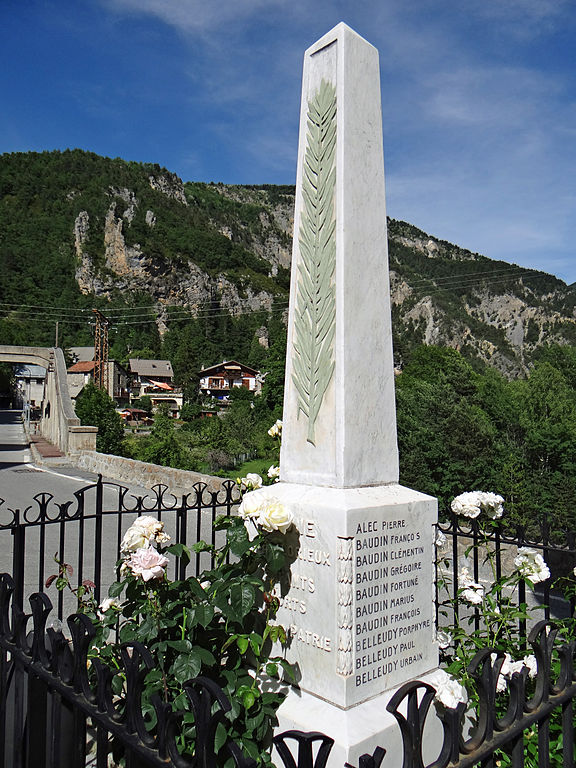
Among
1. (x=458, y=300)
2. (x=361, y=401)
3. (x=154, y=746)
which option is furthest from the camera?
(x=458, y=300)

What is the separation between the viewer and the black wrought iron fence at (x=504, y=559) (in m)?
3.57

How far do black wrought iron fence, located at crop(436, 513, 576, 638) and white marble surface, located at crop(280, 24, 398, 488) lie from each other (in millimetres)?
1018

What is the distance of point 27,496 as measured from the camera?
12969mm

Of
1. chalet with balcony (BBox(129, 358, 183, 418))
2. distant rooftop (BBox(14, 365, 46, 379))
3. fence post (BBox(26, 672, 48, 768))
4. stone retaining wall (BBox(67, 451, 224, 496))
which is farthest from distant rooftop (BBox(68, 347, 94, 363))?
fence post (BBox(26, 672, 48, 768))

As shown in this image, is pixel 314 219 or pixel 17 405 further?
pixel 17 405

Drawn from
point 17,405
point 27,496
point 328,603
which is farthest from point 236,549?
point 17,405

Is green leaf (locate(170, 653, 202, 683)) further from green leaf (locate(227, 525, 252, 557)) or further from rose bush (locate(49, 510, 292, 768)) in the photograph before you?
green leaf (locate(227, 525, 252, 557))

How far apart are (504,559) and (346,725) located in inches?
250

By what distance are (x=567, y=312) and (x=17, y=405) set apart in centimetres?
10428

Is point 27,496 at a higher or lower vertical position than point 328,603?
lower

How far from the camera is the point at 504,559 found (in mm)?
7992

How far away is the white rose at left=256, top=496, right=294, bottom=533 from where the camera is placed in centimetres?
254

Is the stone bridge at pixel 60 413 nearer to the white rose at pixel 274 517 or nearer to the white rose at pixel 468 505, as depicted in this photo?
the white rose at pixel 468 505

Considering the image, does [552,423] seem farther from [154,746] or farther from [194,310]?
[194,310]
